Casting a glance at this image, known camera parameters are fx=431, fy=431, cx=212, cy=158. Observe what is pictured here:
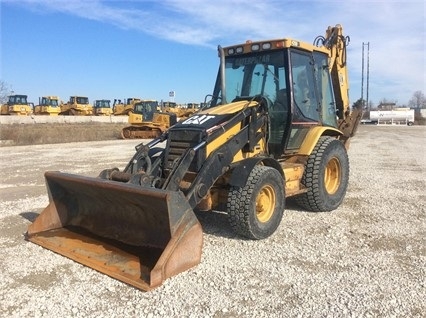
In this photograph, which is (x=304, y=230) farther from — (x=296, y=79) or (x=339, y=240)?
(x=296, y=79)

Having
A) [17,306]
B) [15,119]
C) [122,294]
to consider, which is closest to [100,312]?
[122,294]

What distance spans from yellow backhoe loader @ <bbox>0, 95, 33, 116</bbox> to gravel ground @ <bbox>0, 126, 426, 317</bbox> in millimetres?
44127

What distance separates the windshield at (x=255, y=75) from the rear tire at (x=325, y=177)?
1.08 meters

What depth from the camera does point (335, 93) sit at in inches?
323

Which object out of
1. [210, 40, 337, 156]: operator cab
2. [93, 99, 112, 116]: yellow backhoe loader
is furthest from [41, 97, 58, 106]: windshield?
[210, 40, 337, 156]: operator cab

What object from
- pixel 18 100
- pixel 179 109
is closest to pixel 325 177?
pixel 179 109

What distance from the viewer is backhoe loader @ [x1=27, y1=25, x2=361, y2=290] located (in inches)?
168

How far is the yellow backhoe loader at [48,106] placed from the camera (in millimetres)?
48734

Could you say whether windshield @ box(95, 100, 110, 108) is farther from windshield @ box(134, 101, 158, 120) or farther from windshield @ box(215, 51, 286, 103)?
windshield @ box(215, 51, 286, 103)

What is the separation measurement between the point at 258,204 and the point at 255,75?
2.06 meters

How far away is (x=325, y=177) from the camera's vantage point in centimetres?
682

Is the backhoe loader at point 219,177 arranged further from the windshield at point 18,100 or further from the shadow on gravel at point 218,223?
the windshield at point 18,100

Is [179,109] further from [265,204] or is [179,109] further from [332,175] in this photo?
[265,204]

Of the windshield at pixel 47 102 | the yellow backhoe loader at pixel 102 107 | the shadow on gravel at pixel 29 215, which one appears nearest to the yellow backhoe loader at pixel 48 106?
the windshield at pixel 47 102
